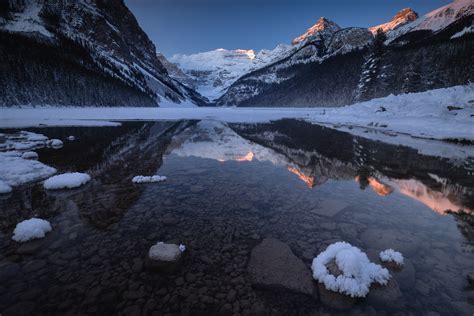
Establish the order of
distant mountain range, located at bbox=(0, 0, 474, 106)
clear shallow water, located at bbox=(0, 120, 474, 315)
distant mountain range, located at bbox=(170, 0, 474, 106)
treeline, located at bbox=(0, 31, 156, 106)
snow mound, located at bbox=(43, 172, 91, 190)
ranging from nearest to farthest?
1. clear shallow water, located at bbox=(0, 120, 474, 315)
2. snow mound, located at bbox=(43, 172, 91, 190)
3. distant mountain range, located at bbox=(170, 0, 474, 106)
4. distant mountain range, located at bbox=(0, 0, 474, 106)
5. treeline, located at bbox=(0, 31, 156, 106)

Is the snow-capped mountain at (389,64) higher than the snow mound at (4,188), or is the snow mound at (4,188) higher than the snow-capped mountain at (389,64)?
the snow-capped mountain at (389,64)

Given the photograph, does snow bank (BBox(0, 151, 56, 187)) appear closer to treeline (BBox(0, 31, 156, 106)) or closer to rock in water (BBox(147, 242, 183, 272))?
rock in water (BBox(147, 242, 183, 272))

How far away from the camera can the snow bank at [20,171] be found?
30.9ft

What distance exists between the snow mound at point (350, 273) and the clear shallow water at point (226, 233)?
18 centimetres

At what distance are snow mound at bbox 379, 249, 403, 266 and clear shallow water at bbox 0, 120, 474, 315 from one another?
0.17m

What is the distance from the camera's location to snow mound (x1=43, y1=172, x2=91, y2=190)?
29.3ft

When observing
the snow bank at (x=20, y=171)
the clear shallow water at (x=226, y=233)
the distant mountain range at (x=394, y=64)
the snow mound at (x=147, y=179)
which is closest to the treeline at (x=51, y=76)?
the snow bank at (x=20, y=171)

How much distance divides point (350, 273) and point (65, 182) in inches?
377

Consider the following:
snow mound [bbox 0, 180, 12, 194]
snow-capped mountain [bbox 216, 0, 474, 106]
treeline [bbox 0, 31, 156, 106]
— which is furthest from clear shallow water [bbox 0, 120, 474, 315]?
treeline [bbox 0, 31, 156, 106]

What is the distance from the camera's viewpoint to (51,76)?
245ft

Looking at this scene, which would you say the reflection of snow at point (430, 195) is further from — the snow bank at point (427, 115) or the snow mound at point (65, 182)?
the snow bank at point (427, 115)

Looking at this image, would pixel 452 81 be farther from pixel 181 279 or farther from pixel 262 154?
pixel 181 279

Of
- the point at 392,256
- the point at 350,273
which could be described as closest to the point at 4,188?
the point at 350,273

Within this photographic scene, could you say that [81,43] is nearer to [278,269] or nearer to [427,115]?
[427,115]
